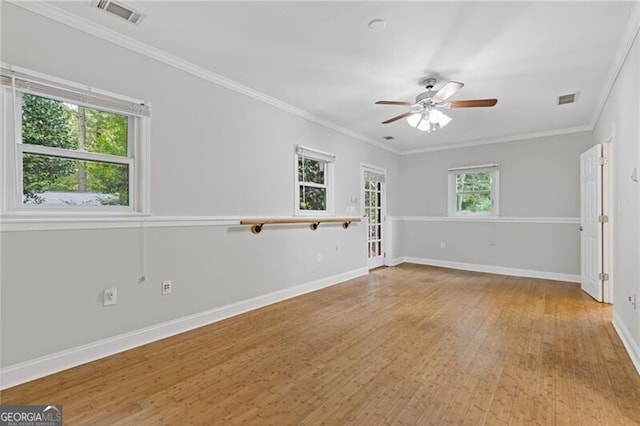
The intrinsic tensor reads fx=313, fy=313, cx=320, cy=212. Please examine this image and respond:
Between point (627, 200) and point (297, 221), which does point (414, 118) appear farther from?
point (627, 200)

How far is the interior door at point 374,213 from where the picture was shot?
6.29 meters

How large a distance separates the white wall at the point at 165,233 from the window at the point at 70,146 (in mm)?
131

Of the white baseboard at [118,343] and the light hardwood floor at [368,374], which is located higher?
the white baseboard at [118,343]

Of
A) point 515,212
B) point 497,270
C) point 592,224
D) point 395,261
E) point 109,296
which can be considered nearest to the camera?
point 109,296

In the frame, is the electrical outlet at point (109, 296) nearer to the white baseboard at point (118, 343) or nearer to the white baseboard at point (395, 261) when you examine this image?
the white baseboard at point (118, 343)

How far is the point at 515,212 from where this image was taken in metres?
5.84

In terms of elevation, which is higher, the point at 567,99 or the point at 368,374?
the point at 567,99

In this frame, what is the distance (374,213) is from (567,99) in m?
3.56

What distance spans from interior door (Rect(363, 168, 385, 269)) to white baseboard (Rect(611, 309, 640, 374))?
3.75 metres

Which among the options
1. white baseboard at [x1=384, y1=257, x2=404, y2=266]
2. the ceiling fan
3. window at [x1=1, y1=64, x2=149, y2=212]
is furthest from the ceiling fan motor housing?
white baseboard at [x1=384, y1=257, x2=404, y2=266]

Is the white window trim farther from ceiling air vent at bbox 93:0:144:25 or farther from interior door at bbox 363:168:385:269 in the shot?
ceiling air vent at bbox 93:0:144:25

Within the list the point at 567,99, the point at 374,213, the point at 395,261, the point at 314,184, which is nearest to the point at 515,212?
the point at 567,99

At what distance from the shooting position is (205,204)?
10.8ft

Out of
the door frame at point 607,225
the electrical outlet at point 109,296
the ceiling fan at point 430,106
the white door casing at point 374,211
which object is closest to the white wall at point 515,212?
the white door casing at point 374,211
